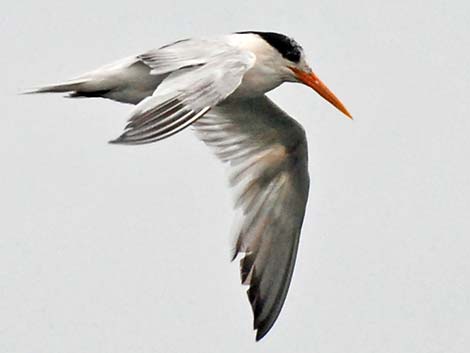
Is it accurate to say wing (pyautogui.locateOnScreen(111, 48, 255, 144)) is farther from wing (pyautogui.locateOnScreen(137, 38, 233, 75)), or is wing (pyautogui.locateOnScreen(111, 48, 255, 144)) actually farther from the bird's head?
the bird's head

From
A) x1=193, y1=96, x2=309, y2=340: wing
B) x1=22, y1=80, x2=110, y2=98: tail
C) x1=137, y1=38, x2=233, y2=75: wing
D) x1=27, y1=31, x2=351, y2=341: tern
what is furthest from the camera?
x1=193, y1=96, x2=309, y2=340: wing

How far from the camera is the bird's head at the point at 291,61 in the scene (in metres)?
18.0

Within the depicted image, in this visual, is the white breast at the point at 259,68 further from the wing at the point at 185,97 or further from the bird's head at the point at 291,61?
the wing at the point at 185,97

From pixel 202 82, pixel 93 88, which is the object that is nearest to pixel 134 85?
pixel 93 88

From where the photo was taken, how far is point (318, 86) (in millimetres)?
18453

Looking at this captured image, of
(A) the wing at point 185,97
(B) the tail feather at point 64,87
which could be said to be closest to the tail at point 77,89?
(B) the tail feather at point 64,87

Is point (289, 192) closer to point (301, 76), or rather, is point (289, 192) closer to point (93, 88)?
point (301, 76)

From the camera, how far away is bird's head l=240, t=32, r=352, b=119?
1805 centimetres

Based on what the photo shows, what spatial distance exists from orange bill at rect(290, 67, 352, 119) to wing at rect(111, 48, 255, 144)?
175cm

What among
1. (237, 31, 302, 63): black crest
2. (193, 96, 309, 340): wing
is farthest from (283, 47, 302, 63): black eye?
(193, 96, 309, 340): wing

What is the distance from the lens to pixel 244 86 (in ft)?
57.6

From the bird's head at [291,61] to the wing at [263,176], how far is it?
0.63 meters

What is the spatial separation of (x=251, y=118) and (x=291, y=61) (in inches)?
46.4

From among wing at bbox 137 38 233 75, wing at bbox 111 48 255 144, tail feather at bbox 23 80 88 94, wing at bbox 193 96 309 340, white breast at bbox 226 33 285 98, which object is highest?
wing at bbox 111 48 255 144
